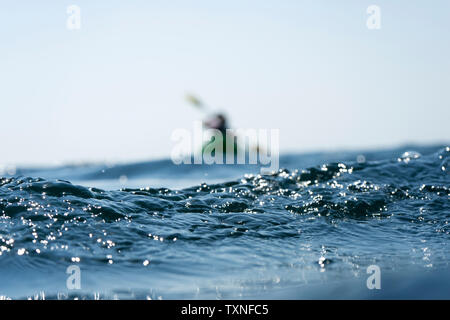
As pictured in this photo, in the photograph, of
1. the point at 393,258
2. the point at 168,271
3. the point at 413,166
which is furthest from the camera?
the point at 413,166

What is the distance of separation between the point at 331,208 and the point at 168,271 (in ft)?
12.3

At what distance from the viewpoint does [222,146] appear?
13.8 m

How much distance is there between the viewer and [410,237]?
6.88 meters

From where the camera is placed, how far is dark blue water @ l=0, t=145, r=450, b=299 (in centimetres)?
496

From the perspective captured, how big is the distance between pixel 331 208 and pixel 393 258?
2.39 meters

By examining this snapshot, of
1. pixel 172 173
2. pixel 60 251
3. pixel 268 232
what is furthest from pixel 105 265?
pixel 172 173

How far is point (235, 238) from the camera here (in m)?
6.64

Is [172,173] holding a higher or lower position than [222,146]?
lower

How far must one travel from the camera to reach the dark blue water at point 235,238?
16.3 feet

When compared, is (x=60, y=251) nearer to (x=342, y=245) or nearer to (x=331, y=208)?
(x=342, y=245)

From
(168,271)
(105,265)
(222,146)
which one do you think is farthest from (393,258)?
(222,146)

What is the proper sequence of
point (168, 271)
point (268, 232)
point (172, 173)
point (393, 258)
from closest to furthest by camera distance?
1. point (168, 271)
2. point (393, 258)
3. point (268, 232)
4. point (172, 173)
